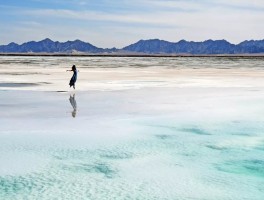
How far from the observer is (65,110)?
15922mm

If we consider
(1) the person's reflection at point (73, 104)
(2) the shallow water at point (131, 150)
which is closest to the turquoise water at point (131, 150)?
A: (2) the shallow water at point (131, 150)

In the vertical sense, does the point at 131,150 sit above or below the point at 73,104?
above

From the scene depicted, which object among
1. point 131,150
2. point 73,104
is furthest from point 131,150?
point 73,104

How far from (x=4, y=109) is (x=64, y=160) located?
7.28 metres

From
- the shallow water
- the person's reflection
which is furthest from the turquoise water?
the person's reflection

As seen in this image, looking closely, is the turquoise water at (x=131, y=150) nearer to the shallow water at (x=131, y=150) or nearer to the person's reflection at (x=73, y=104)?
the shallow water at (x=131, y=150)

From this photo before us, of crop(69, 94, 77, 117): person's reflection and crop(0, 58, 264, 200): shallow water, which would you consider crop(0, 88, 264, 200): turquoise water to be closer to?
crop(0, 58, 264, 200): shallow water

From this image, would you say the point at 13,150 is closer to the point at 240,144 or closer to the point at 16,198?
the point at 16,198

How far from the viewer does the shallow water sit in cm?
751

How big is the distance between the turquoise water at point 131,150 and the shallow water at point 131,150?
0.02m

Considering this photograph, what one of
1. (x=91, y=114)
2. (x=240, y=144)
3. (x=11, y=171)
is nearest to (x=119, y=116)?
(x=91, y=114)

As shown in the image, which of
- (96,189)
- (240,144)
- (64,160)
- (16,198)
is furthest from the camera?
(240,144)

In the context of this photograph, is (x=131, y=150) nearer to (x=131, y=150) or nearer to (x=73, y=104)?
(x=131, y=150)

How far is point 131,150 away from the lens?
10.2 meters
